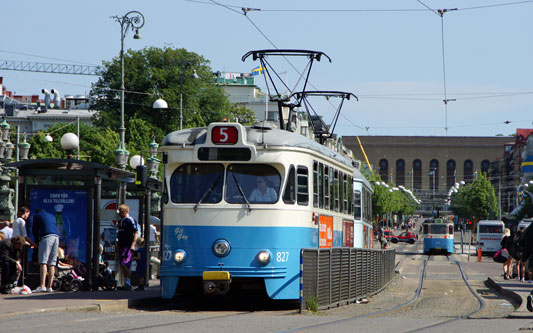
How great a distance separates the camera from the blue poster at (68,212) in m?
18.0

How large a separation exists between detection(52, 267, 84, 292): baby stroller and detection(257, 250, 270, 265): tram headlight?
14.2 feet

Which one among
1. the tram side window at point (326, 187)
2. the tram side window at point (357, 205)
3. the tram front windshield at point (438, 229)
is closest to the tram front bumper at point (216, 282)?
the tram side window at point (326, 187)

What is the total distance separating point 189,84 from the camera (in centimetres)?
7331

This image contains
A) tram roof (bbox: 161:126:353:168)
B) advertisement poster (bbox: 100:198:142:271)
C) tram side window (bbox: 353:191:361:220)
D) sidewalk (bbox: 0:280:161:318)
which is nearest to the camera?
sidewalk (bbox: 0:280:161:318)

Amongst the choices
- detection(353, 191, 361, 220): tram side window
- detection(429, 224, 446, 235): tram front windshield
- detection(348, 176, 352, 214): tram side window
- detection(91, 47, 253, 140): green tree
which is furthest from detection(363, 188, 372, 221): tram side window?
detection(429, 224, 446, 235): tram front windshield

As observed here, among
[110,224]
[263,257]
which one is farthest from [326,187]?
[110,224]

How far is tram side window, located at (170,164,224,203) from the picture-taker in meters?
15.5

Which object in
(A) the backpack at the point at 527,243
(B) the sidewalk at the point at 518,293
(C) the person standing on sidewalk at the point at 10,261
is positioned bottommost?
(B) the sidewalk at the point at 518,293

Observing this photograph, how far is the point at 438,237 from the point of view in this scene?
70.6 metres

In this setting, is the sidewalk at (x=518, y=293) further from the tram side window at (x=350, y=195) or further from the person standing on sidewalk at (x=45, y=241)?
the person standing on sidewalk at (x=45, y=241)

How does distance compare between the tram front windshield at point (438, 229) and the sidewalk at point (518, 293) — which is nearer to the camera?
the sidewalk at point (518, 293)

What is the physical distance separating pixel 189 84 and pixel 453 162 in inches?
4113

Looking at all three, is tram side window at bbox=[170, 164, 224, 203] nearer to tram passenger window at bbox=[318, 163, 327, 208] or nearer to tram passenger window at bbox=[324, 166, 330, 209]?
tram passenger window at bbox=[318, 163, 327, 208]

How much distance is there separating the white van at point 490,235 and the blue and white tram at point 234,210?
55.5 meters
